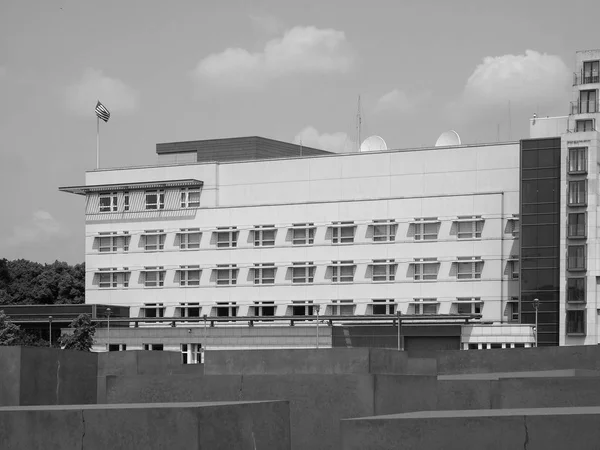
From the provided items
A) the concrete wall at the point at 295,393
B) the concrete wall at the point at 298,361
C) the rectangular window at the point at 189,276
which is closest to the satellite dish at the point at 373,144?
the rectangular window at the point at 189,276

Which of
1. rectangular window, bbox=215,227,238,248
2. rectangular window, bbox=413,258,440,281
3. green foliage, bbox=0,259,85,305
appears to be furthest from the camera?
green foliage, bbox=0,259,85,305

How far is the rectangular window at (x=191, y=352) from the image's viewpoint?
94.1m

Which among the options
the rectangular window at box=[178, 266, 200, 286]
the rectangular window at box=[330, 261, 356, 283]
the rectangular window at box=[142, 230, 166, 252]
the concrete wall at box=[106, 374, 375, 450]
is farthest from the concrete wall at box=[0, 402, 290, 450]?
the rectangular window at box=[142, 230, 166, 252]

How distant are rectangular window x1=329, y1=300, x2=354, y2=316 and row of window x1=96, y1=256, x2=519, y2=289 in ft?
5.32

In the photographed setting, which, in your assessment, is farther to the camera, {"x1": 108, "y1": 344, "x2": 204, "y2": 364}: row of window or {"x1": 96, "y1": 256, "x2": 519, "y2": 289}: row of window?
{"x1": 108, "y1": 344, "x2": 204, "y2": 364}: row of window

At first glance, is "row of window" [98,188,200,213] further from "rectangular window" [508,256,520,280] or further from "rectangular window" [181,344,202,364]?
"rectangular window" [508,256,520,280]

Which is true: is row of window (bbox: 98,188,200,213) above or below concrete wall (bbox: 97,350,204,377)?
above

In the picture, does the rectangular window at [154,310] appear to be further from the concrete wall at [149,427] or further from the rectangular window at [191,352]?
the concrete wall at [149,427]

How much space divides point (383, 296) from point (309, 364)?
226ft

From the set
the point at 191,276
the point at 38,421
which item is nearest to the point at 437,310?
the point at 191,276

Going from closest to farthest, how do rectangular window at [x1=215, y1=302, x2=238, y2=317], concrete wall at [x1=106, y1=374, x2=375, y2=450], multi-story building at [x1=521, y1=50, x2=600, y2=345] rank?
concrete wall at [x1=106, y1=374, x2=375, y2=450] < multi-story building at [x1=521, y1=50, x2=600, y2=345] < rectangular window at [x1=215, y1=302, x2=238, y2=317]

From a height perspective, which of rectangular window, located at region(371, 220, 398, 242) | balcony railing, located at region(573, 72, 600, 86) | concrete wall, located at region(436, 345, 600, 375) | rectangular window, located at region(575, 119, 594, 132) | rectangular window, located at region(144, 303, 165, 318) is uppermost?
balcony railing, located at region(573, 72, 600, 86)

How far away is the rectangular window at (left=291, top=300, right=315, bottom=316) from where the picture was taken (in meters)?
94.2

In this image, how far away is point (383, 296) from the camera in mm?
92438
